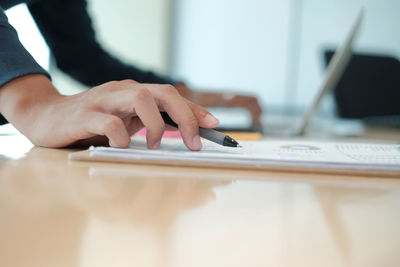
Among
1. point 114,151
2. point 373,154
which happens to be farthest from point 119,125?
point 373,154

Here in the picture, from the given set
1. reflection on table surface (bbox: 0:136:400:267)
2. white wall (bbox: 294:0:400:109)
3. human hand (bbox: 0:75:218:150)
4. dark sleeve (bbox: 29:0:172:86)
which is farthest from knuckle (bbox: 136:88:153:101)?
white wall (bbox: 294:0:400:109)

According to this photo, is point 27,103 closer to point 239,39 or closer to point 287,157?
point 287,157

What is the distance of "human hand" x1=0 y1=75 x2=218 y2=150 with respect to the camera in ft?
1.58

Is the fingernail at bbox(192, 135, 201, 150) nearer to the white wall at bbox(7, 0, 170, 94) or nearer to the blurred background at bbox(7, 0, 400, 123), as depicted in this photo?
the blurred background at bbox(7, 0, 400, 123)

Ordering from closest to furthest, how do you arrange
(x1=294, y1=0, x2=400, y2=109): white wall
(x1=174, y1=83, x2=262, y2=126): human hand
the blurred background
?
(x1=174, y1=83, x2=262, y2=126): human hand, (x1=294, y1=0, x2=400, y2=109): white wall, the blurred background

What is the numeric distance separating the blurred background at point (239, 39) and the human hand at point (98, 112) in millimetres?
2927

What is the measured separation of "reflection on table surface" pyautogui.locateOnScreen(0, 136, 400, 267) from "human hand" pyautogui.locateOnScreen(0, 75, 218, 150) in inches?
3.9

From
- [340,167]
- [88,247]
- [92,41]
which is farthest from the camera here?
[92,41]

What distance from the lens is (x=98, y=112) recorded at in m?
0.50

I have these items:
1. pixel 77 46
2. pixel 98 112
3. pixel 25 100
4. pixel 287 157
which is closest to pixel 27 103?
pixel 25 100

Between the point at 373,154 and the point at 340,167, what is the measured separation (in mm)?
95

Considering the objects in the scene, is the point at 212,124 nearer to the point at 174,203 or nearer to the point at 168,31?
the point at 174,203

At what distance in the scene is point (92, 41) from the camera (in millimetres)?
1273

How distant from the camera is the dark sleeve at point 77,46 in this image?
1216mm
